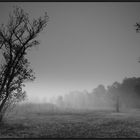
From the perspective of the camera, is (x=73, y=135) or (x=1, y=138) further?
(x=73, y=135)

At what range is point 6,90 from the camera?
12.9m

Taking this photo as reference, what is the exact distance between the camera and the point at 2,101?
13.0 m

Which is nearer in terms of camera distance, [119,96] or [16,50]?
[16,50]

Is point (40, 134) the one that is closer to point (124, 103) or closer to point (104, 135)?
point (104, 135)

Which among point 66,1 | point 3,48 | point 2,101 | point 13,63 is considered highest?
point 66,1

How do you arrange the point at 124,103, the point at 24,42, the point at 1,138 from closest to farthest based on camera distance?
the point at 1,138, the point at 24,42, the point at 124,103

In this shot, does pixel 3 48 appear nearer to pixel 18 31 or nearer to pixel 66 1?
pixel 18 31

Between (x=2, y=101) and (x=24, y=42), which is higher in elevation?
(x=24, y=42)

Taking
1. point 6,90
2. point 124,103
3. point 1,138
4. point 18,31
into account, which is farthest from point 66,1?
point 124,103

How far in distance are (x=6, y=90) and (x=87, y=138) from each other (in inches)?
271

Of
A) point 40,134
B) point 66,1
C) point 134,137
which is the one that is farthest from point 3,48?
point 134,137

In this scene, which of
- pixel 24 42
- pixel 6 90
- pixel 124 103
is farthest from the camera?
pixel 124 103

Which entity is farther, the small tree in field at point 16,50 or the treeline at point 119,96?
the treeline at point 119,96

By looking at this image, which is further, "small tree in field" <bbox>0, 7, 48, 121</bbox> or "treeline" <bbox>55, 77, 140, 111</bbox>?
"treeline" <bbox>55, 77, 140, 111</bbox>
